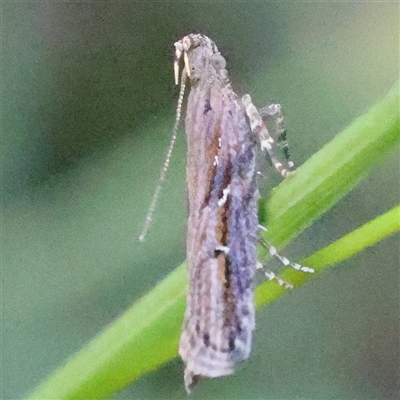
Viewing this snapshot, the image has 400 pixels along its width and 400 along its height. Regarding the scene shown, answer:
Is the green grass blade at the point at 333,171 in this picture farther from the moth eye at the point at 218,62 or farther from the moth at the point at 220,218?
the moth eye at the point at 218,62

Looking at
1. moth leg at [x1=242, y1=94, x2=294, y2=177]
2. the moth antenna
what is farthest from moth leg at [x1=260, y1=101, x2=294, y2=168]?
the moth antenna

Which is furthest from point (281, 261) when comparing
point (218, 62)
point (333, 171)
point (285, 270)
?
point (218, 62)

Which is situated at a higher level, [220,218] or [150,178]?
[150,178]

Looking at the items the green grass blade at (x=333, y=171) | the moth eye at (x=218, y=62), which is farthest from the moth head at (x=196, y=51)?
the green grass blade at (x=333, y=171)

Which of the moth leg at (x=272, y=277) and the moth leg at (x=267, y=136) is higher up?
the moth leg at (x=267, y=136)

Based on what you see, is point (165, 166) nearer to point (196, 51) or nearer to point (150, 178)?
point (150, 178)

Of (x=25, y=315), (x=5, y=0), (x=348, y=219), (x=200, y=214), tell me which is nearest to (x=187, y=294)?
(x=200, y=214)

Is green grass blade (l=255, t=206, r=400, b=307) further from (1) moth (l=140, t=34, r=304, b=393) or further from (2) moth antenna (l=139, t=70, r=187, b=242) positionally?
(2) moth antenna (l=139, t=70, r=187, b=242)
